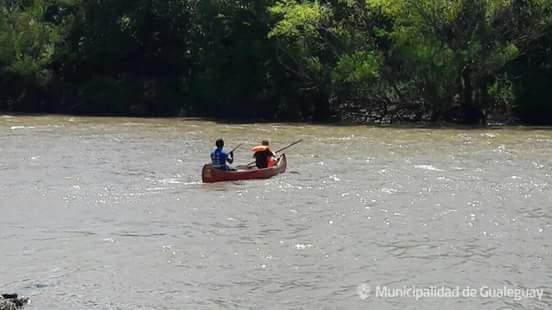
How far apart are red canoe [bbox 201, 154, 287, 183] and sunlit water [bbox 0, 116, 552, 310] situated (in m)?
0.29

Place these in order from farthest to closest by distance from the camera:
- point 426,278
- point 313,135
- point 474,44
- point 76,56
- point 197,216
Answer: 1. point 76,56
2. point 474,44
3. point 313,135
4. point 197,216
5. point 426,278

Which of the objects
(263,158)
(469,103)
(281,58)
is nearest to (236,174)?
(263,158)

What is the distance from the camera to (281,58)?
46.3 metres

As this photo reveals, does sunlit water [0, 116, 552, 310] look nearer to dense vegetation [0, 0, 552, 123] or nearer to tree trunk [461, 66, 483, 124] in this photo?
tree trunk [461, 66, 483, 124]

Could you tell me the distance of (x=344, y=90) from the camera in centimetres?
4450

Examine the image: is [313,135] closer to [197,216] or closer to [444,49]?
[444,49]

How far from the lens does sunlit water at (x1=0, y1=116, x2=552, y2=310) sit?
14.7m

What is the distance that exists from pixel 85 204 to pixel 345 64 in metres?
22.7

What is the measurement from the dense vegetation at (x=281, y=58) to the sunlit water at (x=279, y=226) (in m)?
9.37

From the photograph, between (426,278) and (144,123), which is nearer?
(426,278)

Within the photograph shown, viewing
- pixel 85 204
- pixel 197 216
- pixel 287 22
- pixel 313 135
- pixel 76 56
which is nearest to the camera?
pixel 197 216

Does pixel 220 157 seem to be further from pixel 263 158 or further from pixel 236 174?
pixel 263 158

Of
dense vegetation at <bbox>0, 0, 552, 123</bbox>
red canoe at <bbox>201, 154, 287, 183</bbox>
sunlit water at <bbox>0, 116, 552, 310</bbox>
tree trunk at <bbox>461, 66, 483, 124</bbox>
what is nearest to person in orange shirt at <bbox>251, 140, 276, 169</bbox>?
red canoe at <bbox>201, 154, 287, 183</bbox>

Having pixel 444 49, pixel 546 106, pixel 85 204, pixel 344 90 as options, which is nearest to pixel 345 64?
pixel 344 90
